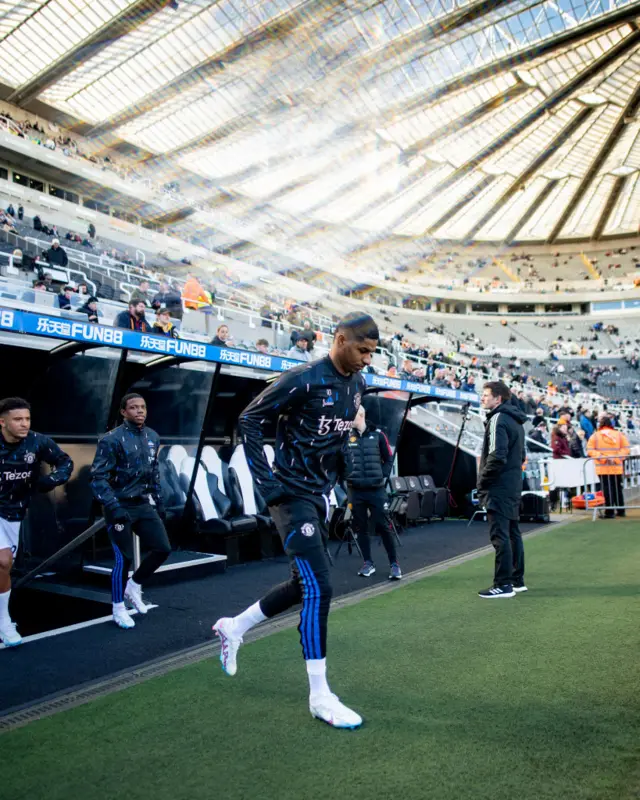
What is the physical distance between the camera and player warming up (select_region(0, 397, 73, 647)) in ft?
16.7

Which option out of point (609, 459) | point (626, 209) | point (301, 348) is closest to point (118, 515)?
point (301, 348)

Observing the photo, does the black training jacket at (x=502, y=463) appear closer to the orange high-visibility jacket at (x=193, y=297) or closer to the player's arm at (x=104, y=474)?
the player's arm at (x=104, y=474)

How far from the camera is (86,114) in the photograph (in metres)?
40.2

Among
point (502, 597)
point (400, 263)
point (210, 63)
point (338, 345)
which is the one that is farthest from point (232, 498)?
point (400, 263)

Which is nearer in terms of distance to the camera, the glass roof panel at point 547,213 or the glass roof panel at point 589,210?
the glass roof panel at point 589,210

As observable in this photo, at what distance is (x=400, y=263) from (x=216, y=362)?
2318 inches

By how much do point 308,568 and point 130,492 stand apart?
2.90 meters

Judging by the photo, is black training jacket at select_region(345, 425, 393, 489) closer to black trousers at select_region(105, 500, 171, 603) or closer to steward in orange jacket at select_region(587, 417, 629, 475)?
black trousers at select_region(105, 500, 171, 603)

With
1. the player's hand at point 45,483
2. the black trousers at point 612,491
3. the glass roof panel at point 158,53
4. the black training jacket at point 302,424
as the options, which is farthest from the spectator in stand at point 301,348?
the glass roof panel at point 158,53

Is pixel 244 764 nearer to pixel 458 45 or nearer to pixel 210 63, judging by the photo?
pixel 210 63

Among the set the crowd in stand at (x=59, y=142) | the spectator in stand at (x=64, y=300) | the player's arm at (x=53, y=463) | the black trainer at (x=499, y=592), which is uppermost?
the crowd in stand at (x=59, y=142)

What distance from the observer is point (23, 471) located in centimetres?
529

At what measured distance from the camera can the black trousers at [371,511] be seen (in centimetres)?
731

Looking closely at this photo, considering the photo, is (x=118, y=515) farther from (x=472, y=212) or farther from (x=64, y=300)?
(x=472, y=212)
